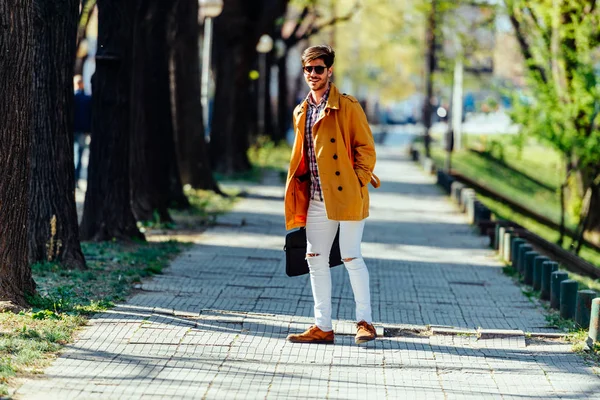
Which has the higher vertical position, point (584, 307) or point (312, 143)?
point (312, 143)

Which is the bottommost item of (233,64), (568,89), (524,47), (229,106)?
(229,106)

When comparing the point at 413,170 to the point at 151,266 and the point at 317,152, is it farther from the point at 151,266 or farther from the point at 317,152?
the point at 317,152

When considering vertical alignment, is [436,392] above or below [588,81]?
below

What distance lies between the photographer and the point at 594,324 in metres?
8.70

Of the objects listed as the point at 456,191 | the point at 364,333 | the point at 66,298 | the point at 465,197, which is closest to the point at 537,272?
the point at 364,333

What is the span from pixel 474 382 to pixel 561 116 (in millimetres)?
13600

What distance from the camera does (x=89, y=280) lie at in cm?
1066

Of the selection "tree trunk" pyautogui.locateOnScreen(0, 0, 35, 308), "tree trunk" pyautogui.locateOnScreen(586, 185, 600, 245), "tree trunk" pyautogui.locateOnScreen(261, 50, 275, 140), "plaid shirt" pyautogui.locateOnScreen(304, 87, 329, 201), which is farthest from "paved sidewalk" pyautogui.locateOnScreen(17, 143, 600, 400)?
"tree trunk" pyautogui.locateOnScreen(261, 50, 275, 140)

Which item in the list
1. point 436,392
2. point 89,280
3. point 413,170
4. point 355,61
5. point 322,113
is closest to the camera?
point 436,392

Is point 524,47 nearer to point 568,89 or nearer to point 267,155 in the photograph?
point 568,89

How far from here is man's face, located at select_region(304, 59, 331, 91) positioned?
812 centimetres

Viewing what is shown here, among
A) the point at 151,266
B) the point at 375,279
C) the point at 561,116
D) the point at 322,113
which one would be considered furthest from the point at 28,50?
the point at 561,116

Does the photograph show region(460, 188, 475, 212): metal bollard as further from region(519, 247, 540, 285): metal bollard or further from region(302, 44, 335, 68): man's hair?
region(302, 44, 335, 68): man's hair

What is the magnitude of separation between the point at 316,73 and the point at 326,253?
3.93 ft
